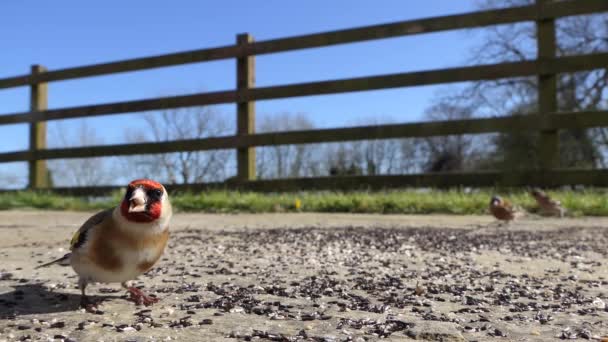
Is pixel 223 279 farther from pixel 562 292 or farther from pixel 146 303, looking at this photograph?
pixel 562 292

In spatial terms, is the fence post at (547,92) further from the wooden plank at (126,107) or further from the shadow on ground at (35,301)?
the shadow on ground at (35,301)

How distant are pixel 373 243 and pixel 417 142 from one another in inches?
435

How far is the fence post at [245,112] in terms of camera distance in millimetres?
7395

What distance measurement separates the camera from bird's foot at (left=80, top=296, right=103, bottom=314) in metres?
1.81

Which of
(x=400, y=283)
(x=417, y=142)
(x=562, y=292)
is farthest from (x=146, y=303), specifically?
(x=417, y=142)

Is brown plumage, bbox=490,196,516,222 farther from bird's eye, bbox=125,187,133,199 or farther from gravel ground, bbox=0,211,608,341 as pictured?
bird's eye, bbox=125,187,133,199

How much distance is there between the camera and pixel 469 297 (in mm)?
2080

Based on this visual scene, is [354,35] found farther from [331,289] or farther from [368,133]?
[331,289]

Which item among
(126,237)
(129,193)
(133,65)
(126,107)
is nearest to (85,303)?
(126,237)

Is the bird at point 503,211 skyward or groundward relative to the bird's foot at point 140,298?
skyward

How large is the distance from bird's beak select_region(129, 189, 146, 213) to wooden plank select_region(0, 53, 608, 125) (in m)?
5.35

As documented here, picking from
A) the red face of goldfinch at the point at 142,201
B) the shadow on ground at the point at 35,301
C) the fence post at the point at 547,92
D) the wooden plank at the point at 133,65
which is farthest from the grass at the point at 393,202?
the red face of goldfinch at the point at 142,201

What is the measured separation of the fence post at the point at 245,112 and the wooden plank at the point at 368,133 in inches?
6.0

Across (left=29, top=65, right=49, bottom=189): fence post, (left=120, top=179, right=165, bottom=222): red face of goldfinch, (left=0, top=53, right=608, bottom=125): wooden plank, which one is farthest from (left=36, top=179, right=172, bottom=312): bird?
(left=29, top=65, right=49, bottom=189): fence post
